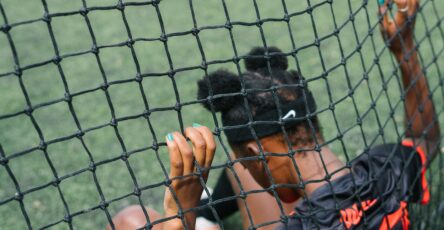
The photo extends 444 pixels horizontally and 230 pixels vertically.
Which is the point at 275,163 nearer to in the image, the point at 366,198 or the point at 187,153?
the point at 366,198

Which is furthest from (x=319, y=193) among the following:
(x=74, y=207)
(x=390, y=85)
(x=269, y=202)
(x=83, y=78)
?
(x=83, y=78)

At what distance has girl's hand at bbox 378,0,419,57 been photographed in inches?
93.6

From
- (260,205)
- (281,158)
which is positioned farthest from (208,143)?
(260,205)

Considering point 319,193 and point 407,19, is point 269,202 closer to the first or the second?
point 319,193

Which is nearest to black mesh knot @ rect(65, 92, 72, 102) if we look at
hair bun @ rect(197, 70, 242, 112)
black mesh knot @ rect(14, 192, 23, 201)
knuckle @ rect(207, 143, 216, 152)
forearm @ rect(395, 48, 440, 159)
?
black mesh knot @ rect(14, 192, 23, 201)

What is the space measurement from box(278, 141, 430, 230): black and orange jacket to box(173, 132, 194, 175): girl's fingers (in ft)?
1.50

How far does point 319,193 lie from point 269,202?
759 millimetres

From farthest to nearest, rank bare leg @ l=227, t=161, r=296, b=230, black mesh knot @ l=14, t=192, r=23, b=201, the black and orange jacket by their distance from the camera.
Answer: bare leg @ l=227, t=161, r=296, b=230
the black and orange jacket
black mesh knot @ l=14, t=192, r=23, b=201

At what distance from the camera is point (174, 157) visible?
1634mm

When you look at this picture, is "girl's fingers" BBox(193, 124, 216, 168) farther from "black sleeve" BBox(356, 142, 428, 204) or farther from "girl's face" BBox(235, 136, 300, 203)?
"black sleeve" BBox(356, 142, 428, 204)

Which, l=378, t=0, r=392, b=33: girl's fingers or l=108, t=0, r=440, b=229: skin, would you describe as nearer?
l=108, t=0, r=440, b=229: skin

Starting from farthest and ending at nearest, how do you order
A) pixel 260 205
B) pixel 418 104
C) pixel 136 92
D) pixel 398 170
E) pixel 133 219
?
pixel 136 92
pixel 260 205
pixel 418 104
pixel 133 219
pixel 398 170

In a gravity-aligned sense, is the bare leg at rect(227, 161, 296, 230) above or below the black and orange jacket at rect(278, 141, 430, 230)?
above

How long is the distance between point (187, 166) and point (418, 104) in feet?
4.45
